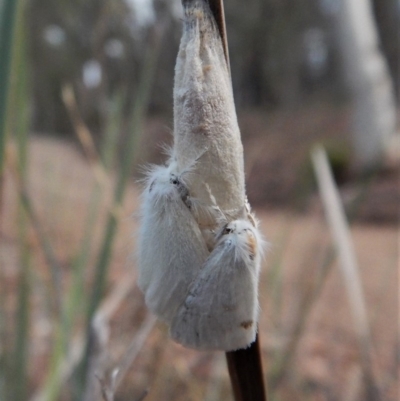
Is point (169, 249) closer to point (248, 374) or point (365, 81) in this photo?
point (248, 374)

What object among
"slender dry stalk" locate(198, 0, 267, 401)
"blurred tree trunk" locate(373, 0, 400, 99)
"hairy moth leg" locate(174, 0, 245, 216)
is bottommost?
"slender dry stalk" locate(198, 0, 267, 401)

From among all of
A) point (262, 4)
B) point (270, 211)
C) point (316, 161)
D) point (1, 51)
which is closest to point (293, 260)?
point (270, 211)

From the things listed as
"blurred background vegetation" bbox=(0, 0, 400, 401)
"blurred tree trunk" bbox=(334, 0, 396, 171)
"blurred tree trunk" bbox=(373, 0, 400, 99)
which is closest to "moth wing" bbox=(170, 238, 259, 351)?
A: "blurred background vegetation" bbox=(0, 0, 400, 401)

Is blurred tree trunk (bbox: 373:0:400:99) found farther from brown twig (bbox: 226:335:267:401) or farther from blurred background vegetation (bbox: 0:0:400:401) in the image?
brown twig (bbox: 226:335:267:401)

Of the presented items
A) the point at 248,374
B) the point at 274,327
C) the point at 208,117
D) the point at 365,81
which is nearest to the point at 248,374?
the point at 248,374

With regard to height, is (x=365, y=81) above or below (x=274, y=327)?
above

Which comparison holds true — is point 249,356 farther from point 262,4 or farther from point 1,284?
point 262,4
